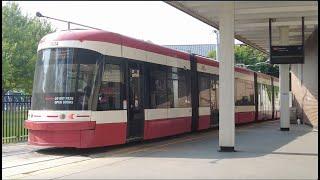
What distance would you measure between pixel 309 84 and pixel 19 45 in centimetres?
2998

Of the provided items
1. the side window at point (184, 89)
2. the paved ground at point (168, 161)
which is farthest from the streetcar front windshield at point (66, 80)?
the side window at point (184, 89)

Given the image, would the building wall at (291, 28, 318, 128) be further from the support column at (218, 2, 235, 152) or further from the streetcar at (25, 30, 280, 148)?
the support column at (218, 2, 235, 152)

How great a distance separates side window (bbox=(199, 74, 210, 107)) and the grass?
686 centimetres

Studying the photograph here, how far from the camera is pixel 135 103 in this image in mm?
16062

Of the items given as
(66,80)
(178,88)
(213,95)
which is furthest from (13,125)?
(213,95)

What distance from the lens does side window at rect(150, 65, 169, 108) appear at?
17188mm

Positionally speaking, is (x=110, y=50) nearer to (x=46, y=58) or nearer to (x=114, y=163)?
(x=46, y=58)

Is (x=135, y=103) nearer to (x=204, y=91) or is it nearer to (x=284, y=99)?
(x=204, y=91)

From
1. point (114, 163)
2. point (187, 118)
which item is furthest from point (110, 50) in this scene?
point (187, 118)

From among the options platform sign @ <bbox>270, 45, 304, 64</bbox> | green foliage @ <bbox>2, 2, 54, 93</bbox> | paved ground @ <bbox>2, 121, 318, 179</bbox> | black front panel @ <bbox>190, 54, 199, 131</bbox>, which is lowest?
paved ground @ <bbox>2, 121, 318, 179</bbox>

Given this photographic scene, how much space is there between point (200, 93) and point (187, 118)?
176 cm

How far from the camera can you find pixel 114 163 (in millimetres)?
12336

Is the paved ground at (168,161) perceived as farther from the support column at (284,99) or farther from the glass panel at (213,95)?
the support column at (284,99)

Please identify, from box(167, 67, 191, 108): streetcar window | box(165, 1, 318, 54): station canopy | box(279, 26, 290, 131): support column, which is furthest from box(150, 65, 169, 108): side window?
→ box(279, 26, 290, 131): support column
